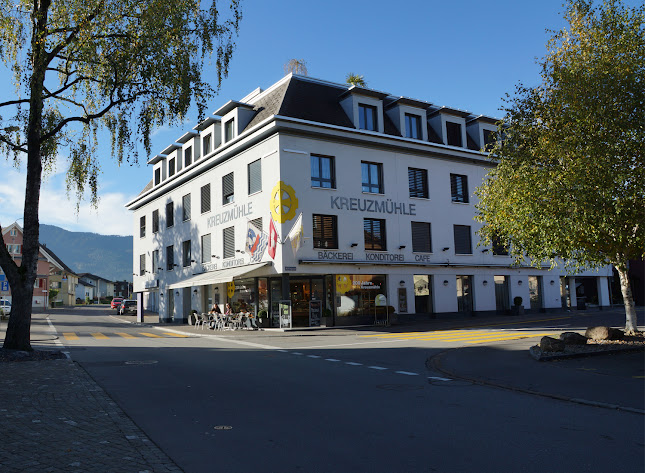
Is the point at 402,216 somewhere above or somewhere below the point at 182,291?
above

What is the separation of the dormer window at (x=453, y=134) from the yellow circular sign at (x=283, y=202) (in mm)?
12387

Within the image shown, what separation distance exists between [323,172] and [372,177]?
3255mm

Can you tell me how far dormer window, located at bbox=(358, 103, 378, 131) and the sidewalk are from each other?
75.4 ft

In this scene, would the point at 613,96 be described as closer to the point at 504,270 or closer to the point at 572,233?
the point at 572,233

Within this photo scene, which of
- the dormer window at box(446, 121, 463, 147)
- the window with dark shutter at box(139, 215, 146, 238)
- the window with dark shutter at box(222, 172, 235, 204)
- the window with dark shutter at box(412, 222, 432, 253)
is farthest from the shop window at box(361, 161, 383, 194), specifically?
the window with dark shutter at box(139, 215, 146, 238)

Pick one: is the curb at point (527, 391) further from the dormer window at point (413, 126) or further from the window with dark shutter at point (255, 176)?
the dormer window at point (413, 126)

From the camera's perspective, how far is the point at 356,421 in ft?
22.0

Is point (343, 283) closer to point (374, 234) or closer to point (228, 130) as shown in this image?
point (374, 234)

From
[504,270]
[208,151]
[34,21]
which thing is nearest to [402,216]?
[504,270]

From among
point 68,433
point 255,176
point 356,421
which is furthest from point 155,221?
point 356,421

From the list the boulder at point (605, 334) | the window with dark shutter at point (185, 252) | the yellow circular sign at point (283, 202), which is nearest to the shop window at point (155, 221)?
the window with dark shutter at point (185, 252)

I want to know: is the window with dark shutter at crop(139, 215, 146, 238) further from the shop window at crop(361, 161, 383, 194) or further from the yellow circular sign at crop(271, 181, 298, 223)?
the shop window at crop(361, 161, 383, 194)

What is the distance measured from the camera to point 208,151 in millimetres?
34719

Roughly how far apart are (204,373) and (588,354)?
8842 mm
